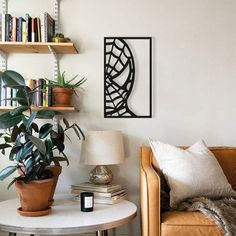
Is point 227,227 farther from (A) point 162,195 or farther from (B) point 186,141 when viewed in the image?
(B) point 186,141

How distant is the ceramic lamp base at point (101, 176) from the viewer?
231cm

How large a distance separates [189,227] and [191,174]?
394mm

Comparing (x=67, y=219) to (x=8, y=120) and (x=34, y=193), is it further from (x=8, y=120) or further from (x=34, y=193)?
(x=8, y=120)

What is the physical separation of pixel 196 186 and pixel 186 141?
2.14ft

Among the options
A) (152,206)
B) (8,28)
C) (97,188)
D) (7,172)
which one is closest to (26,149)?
(7,172)

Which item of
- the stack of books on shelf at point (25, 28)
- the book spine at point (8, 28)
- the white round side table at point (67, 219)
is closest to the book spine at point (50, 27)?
the stack of books on shelf at point (25, 28)

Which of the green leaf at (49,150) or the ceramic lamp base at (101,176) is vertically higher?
the green leaf at (49,150)

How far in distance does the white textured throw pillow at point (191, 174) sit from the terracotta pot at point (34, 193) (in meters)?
0.76

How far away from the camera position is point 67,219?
70.9 inches

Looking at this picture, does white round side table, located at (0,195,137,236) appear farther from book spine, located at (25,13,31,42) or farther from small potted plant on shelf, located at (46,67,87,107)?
book spine, located at (25,13,31,42)

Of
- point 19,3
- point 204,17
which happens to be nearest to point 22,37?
point 19,3

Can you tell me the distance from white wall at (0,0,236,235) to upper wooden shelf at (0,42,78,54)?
0.07 metres

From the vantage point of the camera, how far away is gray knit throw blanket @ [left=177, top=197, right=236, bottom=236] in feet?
5.52

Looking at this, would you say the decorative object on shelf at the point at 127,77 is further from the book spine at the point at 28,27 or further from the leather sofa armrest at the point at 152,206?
the leather sofa armrest at the point at 152,206
